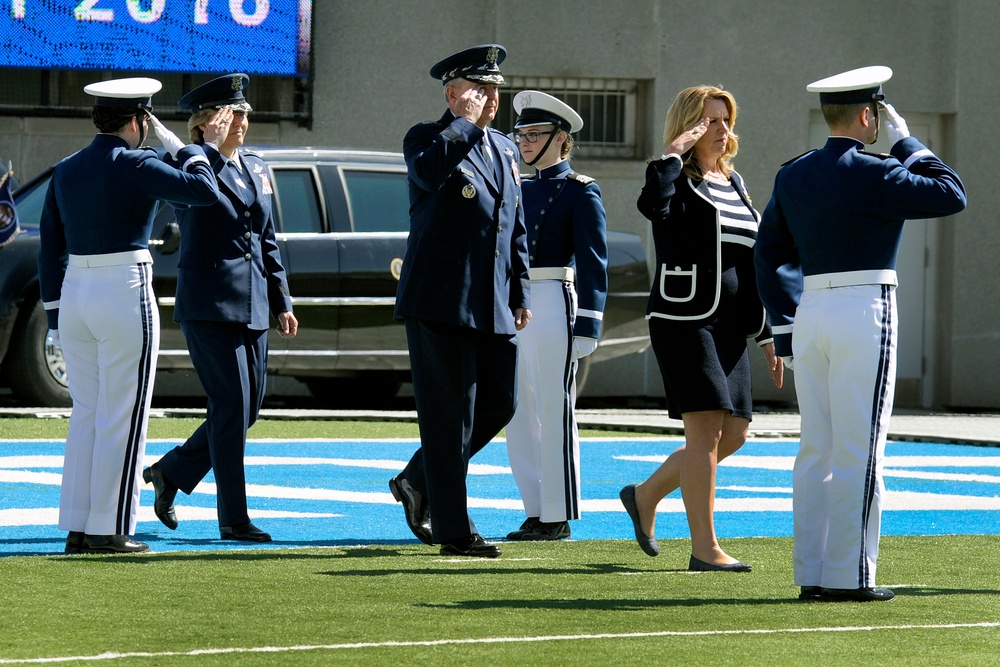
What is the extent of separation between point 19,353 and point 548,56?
644 cm

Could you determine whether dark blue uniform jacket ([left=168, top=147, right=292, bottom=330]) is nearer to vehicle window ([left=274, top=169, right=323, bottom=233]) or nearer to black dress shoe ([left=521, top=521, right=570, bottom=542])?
black dress shoe ([left=521, top=521, right=570, bottom=542])

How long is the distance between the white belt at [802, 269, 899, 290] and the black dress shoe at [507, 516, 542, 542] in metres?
2.30

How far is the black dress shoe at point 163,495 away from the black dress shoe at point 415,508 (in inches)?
40.2

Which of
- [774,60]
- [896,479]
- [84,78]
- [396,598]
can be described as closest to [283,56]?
[84,78]

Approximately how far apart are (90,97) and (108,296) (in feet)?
34.8

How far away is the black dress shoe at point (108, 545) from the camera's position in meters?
7.32

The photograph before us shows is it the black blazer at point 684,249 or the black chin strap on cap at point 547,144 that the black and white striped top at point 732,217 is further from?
the black chin strap on cap at point 547,144

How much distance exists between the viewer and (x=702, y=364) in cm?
690

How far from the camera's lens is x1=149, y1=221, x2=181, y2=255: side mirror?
492 inches

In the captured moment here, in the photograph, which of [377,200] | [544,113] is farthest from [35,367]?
[544,113]

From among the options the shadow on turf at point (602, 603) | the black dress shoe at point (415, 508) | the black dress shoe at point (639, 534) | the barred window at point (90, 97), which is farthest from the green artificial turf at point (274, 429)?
the shadow on turf at point (602, 603)

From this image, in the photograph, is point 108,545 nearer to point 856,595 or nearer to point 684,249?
point 684,249

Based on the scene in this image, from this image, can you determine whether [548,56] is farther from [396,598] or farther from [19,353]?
[396,598]

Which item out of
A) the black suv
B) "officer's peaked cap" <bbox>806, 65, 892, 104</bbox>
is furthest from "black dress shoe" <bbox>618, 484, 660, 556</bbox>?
the black suv
